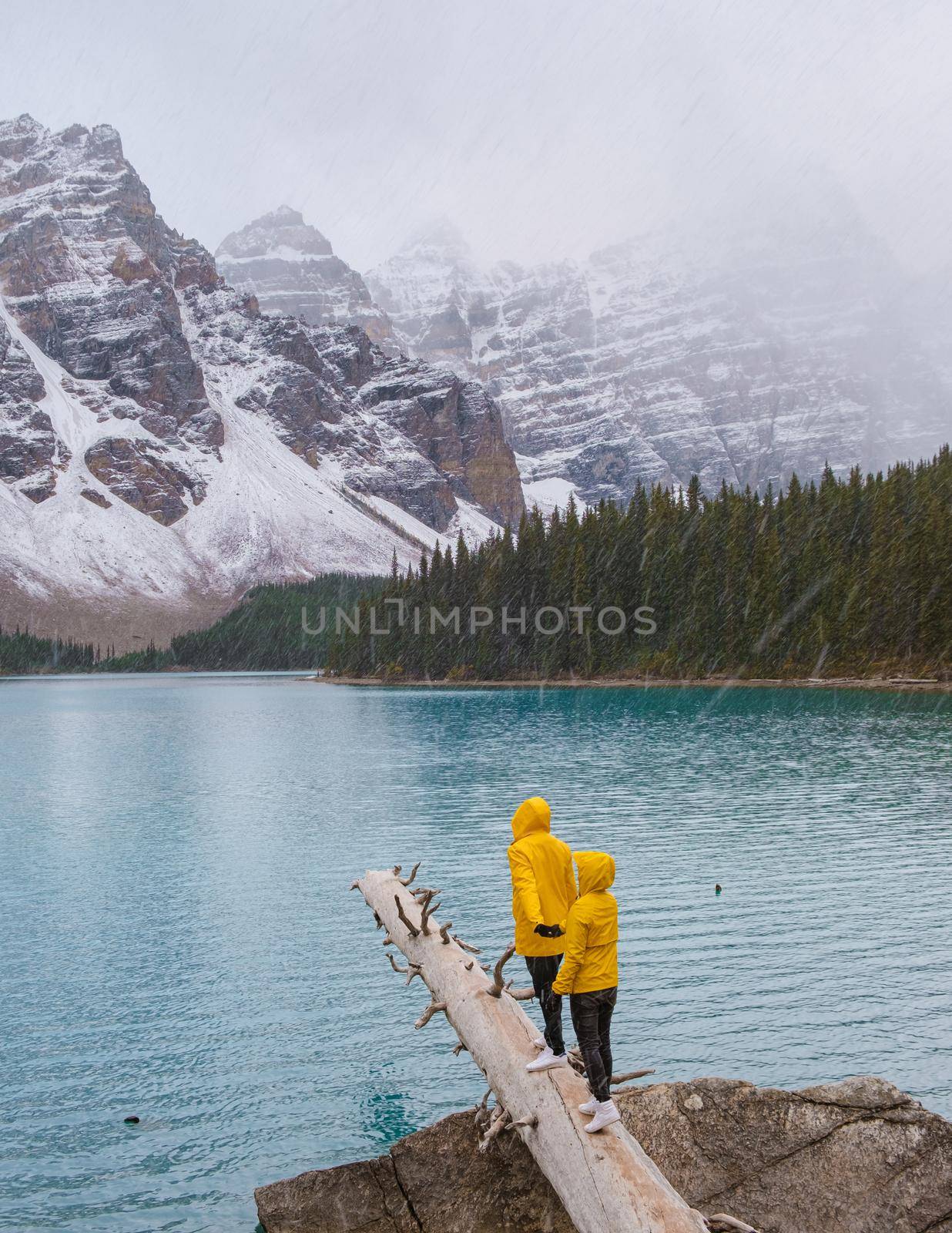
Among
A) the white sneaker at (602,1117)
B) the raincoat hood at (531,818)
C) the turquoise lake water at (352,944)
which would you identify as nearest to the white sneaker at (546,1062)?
the white sneaker at (602,1117)

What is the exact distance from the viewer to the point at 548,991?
34.1 feet

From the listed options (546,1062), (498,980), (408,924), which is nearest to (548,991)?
(498,980)

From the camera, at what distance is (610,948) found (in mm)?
9406

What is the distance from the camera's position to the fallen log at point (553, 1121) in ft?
25.8

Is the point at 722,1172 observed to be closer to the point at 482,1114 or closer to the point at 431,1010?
the point at 482,1114

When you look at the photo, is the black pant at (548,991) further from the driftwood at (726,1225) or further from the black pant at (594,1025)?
the driftwood at (726,1225)

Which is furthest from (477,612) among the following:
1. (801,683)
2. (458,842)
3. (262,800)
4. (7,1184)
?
(7,1184)

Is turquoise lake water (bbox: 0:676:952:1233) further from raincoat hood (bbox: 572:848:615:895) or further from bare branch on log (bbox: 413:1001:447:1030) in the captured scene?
raincoat hood (bbox: 572:848:615:895)

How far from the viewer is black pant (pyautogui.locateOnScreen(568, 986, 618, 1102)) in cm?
915

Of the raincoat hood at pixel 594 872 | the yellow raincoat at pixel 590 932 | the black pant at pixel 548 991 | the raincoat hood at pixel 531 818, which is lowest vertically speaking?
the black pant at pixel 548 991

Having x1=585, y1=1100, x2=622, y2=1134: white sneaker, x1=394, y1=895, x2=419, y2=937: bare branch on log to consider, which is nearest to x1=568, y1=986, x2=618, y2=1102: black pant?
x1=585, y1=1100, x2=622, y2=1134: white sneaker

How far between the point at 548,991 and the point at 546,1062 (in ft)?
3.23

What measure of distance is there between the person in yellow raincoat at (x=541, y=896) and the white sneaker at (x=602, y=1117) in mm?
1254

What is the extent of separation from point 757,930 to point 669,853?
7.98 metres
